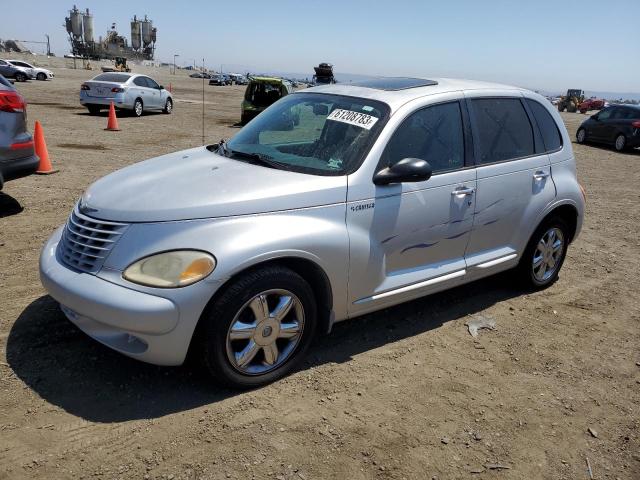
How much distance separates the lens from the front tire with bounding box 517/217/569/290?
15.9 ft

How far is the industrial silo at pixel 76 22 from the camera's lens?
377ft

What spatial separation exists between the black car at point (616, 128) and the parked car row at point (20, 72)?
116 feet

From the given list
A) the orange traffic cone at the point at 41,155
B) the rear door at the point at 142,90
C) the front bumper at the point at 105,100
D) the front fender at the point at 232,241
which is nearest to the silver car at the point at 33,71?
the rear door at the point at 142,90

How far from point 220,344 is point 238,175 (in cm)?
109

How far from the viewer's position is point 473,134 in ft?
13.7

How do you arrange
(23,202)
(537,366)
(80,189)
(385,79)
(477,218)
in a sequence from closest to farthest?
(537,366)
(477,218)
(385,79)
(23,202)
(80,189)

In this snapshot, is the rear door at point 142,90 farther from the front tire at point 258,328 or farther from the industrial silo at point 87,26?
the industrial silo at point 87,26

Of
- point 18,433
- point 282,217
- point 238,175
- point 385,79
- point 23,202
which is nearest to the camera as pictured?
point 18,433

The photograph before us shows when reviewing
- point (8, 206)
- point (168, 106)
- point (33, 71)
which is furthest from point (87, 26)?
point (8, 206)

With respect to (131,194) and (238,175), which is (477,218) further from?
(131,194)

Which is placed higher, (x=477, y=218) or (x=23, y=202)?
(x=477, y=218)

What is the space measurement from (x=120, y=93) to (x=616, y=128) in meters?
17.3

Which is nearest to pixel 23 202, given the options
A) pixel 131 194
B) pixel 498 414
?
pixel 131 194

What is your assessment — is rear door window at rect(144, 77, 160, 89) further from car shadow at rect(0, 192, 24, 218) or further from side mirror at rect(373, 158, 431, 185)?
side mirror at rect(373, 158, 431, 185)
